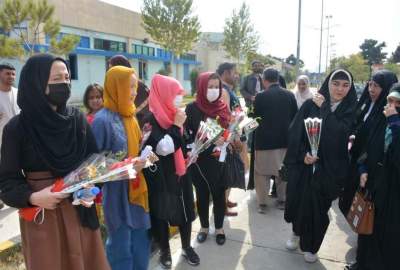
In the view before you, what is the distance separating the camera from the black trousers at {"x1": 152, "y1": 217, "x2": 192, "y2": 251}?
3346 mm

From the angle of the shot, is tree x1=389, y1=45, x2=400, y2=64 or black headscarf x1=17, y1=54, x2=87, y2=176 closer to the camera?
black headscarf x1=17, y1=54, x2=87, y2=176

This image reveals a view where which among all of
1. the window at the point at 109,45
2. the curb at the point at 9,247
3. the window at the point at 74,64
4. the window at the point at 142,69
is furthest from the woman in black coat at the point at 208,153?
the window at the point at 142,69

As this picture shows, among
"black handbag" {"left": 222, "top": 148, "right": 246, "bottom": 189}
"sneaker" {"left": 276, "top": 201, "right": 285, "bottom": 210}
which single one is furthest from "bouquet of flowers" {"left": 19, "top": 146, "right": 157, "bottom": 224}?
"sneaker" {"left": 276, "top": 201, "right": 285, "bottom": 210}

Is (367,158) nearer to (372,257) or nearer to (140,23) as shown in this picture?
(372,257)

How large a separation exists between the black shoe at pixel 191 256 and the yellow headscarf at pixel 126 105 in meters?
1.00

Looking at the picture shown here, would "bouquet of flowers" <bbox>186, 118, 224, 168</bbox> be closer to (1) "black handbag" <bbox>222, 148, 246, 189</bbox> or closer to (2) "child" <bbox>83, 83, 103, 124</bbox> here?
(1) "black handbag" <bbox>222, 148, 246, 189</bbox>

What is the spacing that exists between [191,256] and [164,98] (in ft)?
5.34

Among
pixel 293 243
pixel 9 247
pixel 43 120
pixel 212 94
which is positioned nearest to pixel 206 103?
pixel 212 94

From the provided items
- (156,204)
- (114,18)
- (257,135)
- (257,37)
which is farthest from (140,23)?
(156,204)

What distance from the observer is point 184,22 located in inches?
1020

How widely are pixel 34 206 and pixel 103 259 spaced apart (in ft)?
2.05

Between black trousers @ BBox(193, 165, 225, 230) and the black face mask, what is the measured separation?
208 centimetres

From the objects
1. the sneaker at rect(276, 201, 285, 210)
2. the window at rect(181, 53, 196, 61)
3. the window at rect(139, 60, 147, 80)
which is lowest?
the sneaker at rect(276, 201, 285, 210)

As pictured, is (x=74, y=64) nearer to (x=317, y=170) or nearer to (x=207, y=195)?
(x=207, y=195)
